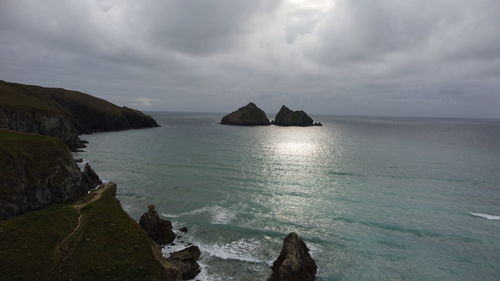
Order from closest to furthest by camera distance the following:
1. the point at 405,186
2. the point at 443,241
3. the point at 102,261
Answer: the point at 102,261, the point at 443,241, the point at 405,186

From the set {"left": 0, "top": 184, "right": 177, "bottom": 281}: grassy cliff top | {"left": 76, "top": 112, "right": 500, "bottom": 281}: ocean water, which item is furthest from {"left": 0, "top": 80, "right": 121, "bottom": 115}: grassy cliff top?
{"left": 0, "top": 184, "right": 177, "bottom": 281}: grassy cliff top

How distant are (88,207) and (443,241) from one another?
4419 cm

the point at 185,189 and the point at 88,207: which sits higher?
the point at 88,207

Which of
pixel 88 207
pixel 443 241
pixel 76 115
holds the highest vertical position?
pixel 76 115

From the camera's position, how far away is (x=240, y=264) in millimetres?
28703

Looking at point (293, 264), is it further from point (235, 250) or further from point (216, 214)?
point (216, 214)

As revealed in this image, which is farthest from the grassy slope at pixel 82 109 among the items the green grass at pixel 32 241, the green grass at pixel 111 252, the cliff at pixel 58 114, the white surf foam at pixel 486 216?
the white surf foam at pixel 486 216

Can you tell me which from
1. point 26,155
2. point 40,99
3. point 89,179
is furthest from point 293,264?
point 40,99

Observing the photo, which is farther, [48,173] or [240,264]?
[48,173]

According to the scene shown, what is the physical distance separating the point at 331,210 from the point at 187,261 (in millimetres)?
25313

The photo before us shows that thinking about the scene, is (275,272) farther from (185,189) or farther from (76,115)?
(76,115)

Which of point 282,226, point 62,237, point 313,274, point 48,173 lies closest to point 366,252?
point 313,274

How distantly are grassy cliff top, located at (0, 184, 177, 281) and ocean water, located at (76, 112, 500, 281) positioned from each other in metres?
5.97

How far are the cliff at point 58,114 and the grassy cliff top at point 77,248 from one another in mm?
74809
